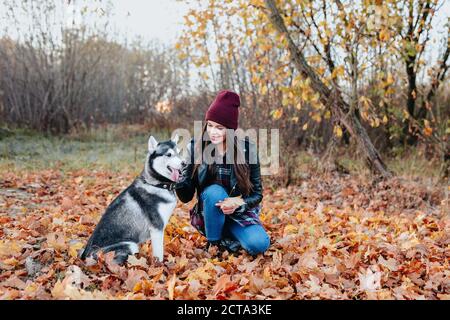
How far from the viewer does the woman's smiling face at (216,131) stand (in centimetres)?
347

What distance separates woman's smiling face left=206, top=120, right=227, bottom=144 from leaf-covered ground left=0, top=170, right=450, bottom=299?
3.13 ft

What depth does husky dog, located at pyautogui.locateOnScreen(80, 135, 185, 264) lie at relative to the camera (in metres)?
3.20

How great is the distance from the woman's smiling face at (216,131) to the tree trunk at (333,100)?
369 cm

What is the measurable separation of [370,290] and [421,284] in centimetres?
51

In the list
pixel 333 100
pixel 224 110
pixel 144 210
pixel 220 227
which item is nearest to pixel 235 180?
pixel 220 227

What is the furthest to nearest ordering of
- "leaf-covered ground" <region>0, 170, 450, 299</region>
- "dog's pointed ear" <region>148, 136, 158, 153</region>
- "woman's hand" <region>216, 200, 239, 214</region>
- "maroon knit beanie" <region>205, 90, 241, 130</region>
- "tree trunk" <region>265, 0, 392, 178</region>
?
"tree trunk" <region>265, 0, 392, 178</region>
"woman's hand" <region>216, 200, 239, 214</region>
"maroon knit beanie" <region>205, 90, 241, 130</region>
"dog's pointed ear" <region>148, 136, 158, 153</region>
"leaf-covered ground" <region>0, 170, 450, 299</region>

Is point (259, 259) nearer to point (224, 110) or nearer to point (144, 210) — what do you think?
point (144, 210)

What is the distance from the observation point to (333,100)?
6.96 m

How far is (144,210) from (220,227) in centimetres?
74

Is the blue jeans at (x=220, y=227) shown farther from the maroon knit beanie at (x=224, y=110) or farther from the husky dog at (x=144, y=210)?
the maroon knit beanie at (x=224, y=110)

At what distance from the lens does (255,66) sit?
750cm

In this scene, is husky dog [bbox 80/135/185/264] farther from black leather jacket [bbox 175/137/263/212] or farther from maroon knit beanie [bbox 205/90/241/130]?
maroon knit beanie [bbox 205/90/241/130]

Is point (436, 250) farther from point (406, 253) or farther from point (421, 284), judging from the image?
point (421, 284)

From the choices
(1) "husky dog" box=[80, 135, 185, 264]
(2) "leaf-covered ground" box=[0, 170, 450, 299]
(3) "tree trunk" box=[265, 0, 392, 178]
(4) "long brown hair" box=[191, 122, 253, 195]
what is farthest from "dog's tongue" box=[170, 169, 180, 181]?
(3) "tree trunk" box=[265, 0, 392, 178]
